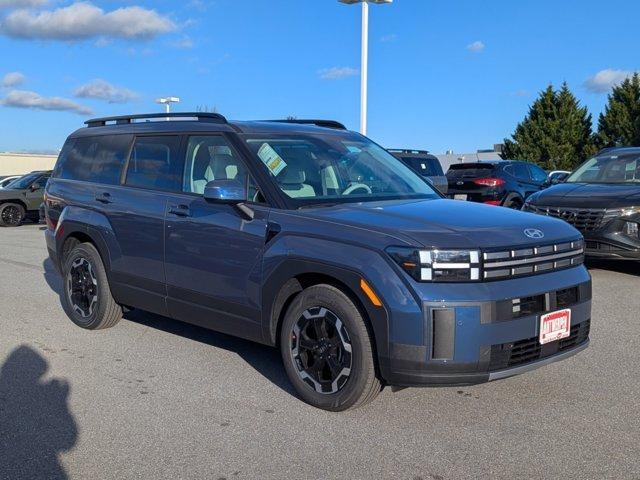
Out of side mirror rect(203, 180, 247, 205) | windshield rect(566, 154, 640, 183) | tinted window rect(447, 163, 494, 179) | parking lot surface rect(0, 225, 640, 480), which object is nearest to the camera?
parking lot surface rect(0, 225, 640, 480)

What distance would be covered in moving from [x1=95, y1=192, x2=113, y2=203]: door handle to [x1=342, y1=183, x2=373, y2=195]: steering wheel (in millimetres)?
2275

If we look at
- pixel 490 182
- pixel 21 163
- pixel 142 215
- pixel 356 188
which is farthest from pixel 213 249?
pixel 21 163

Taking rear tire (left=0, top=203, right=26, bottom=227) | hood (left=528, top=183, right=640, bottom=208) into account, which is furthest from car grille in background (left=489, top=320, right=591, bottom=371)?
rear tire (left=0, top=203, right=26, bottom=227)

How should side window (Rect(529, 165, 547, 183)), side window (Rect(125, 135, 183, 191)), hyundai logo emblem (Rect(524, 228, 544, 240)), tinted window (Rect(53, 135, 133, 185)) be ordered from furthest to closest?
side window (Rect(529, 165, 547, 183)) → tinted window (Rect(53, 135, 133, 185)) → side window (Rect(125, 135, 183, 191)) → hyundai logo emblem (Rect(524, 228, 544, 240))

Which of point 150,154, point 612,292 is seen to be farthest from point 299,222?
point 612,292

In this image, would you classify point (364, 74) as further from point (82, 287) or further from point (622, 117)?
point (622, 117)

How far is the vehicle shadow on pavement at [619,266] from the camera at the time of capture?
9569 mm

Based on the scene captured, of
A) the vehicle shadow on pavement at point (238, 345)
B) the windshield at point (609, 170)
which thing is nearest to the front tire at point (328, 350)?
the vehicle shadow on pavement at point (238, 345)

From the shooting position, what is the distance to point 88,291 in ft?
20.9

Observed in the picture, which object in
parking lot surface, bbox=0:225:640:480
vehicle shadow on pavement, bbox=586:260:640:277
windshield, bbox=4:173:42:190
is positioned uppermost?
windshield, bbox=4:173:42:190

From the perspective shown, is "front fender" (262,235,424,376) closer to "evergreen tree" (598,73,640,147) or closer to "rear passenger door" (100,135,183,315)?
"rear passenger door" (100,135,183,315)

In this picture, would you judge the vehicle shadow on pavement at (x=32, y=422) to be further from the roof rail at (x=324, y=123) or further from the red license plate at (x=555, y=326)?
the roof rail at (x=324, y=123)

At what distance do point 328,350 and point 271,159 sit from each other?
1545mm

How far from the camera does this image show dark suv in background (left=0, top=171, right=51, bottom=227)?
20.8 metres
